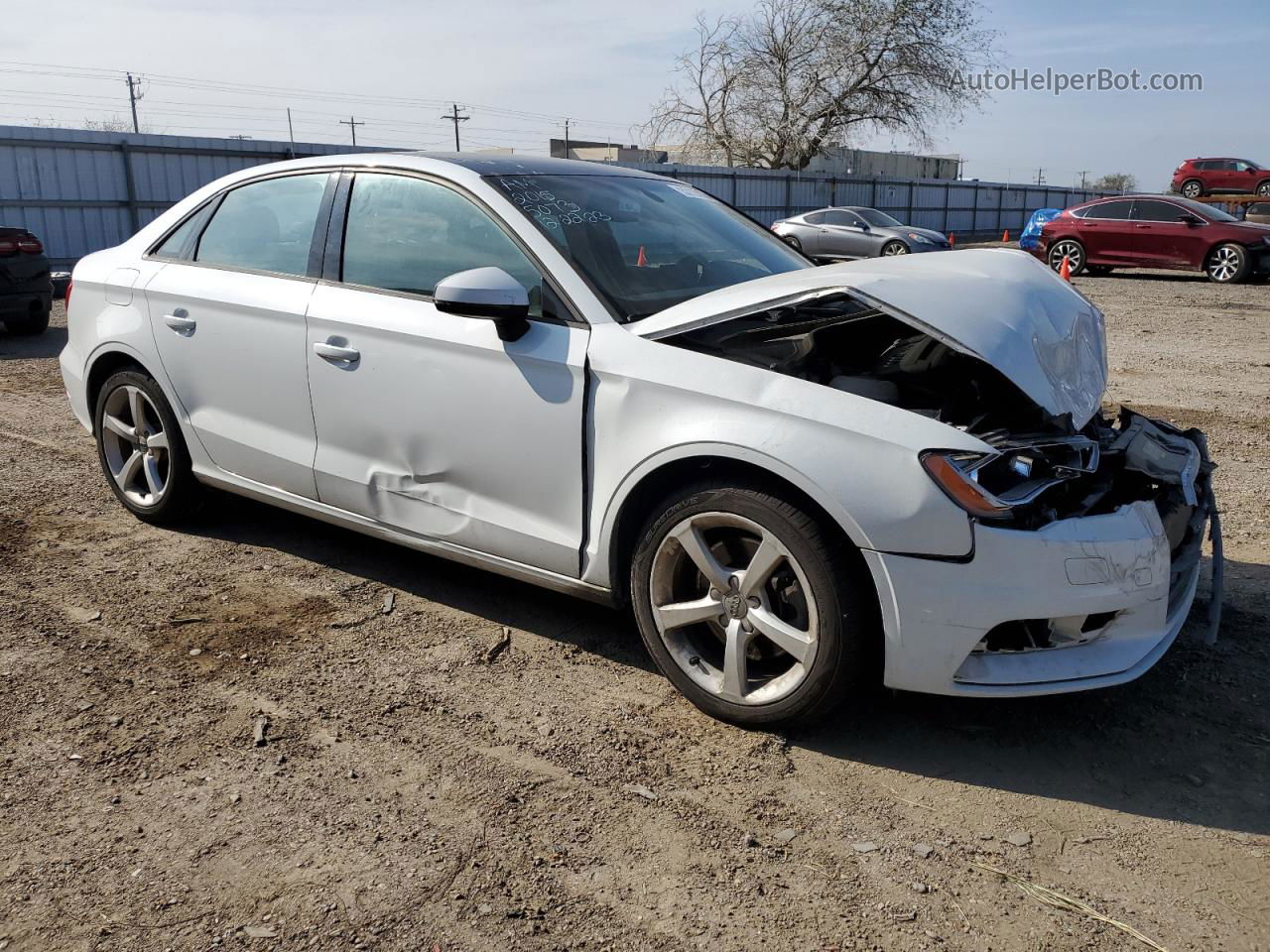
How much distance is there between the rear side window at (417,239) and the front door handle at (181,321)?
0.89 metres

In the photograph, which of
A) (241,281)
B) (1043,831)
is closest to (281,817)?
(1043,831)

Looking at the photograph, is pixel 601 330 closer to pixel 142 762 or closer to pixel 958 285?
pixel 958 285

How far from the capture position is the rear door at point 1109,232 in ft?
68.8

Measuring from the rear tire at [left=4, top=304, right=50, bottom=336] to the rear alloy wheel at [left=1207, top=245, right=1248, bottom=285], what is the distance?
1946 centimetres

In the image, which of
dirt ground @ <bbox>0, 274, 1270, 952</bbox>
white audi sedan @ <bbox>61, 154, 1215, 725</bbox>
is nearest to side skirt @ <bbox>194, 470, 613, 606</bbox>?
white audi sedan @ <bbox>61, 154, 1215, 725</bbox>

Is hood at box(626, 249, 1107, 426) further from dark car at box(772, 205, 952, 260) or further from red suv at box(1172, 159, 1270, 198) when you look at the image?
red suv at box(1172, 159, 1270, 198)

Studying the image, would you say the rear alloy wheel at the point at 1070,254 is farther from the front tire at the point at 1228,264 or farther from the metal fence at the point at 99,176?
the metal fence at the point at 99,176

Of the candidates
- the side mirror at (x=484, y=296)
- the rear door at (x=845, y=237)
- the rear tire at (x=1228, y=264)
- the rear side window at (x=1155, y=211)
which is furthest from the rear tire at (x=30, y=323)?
the rear tire at (x=1228, y=264)

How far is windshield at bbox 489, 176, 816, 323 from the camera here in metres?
3.67

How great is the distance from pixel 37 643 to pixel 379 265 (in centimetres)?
184

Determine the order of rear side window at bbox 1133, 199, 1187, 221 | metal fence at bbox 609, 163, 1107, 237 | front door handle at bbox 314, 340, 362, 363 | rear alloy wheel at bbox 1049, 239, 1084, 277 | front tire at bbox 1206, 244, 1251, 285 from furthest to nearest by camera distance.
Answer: metal fence at bbox 609, 163, 1107, 237 → rear alloy wheel at bbox 1049, 239, 1084, 277 → rear side window at bbox 1133, 199, 1187, 221 → front tire at bbox 1206, 244, 1251, 285 → front door handle at bbox 314, 340, 362, 363

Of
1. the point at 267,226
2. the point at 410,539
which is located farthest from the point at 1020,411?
the point at 267,226

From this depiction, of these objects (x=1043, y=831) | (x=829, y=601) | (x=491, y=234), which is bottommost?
(x=1043, y=831)

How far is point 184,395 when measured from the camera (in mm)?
4652
